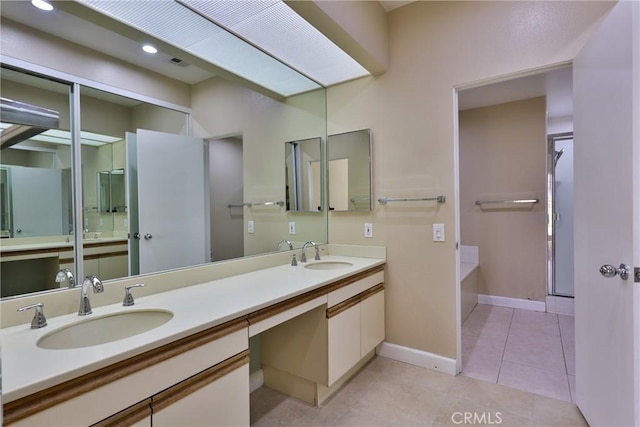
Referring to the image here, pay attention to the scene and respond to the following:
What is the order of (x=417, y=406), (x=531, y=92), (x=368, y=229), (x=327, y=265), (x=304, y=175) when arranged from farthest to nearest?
(x=531, y=92) → (x=304, y=175) → (x=368, y=229) → (x=327, y=265) → (x=417, y=406)

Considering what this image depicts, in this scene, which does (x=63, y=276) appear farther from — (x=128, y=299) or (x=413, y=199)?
(x=413, y=199)

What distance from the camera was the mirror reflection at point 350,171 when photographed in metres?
2.60

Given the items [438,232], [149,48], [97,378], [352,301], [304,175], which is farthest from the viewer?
[304,175]

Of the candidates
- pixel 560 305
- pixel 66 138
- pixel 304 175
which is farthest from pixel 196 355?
pixel 560 305

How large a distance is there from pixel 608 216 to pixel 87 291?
232 cm

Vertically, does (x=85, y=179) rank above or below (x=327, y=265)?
above

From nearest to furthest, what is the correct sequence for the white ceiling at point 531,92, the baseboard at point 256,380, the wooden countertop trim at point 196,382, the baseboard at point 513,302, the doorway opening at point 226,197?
1. the wooden countertop trim at point 196,382
2. the doorway opening at point 226,197
3. the baseboard at point 256,380
4. the white ceiling at point 531,92
5. the baseboard at point 513,302

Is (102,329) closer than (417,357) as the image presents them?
Yes

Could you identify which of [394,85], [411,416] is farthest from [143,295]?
[394,85]

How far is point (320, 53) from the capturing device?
2377mm

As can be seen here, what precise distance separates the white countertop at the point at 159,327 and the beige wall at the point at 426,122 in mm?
639

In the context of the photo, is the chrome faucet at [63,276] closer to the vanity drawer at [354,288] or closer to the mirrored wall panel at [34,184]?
the mirrored wall panel at [34,184]

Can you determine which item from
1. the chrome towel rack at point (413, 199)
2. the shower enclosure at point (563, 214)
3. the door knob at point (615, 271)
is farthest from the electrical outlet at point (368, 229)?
the shower enclosure at point (563, 214)

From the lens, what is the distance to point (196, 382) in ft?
3.75
